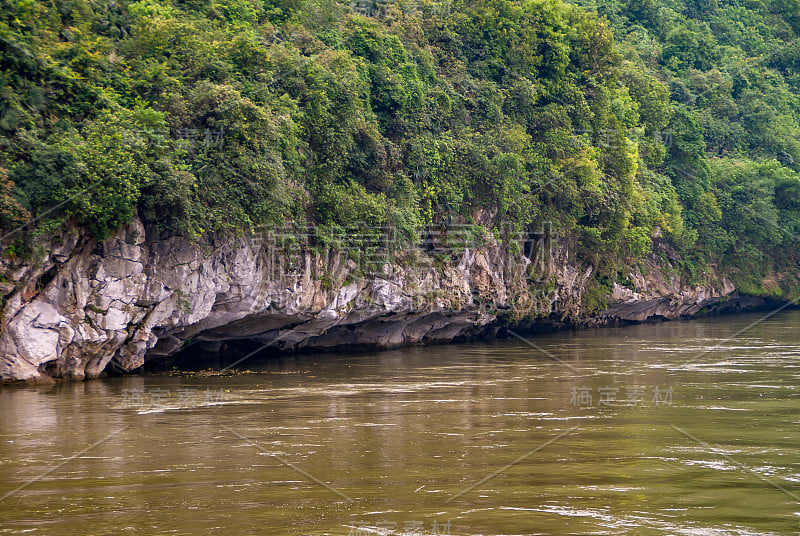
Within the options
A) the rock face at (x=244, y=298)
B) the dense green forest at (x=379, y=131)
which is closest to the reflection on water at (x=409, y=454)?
the rock face at (x=244, y=298)

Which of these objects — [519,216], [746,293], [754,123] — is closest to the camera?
[519,216]

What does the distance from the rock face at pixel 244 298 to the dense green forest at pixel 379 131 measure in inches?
31.2

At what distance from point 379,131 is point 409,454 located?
51.8 ft

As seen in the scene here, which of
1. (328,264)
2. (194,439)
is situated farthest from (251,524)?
(328,264)

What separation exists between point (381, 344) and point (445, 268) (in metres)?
3.03

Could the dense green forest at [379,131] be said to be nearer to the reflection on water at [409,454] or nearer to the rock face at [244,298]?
the rock face at [244,298]

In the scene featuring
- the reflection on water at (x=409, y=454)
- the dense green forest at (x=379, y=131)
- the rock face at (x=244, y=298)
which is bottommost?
the reflection on water at (x=409, y=454)

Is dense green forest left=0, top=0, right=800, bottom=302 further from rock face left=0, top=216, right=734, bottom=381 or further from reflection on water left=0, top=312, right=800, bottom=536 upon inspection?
reflection on water left=0, top=312, right=800, bottom=536

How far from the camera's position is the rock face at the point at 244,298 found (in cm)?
1658

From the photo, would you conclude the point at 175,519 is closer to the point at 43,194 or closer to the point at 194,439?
the point at 194,439

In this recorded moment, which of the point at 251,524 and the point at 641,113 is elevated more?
the point at 641,113

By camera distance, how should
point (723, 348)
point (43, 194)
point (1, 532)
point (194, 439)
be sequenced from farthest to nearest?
point (723, 348) < point (43, 194) < point (194, 439) < point (1, 532)

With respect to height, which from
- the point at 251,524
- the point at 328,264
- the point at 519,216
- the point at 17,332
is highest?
the point at 519,216

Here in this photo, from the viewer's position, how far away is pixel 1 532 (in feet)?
23.2
